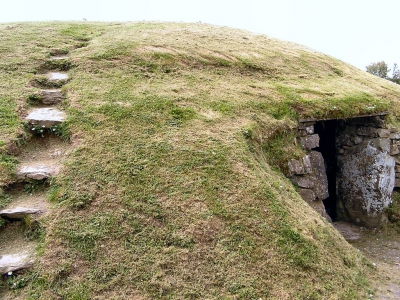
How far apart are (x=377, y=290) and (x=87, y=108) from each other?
20.7 ft

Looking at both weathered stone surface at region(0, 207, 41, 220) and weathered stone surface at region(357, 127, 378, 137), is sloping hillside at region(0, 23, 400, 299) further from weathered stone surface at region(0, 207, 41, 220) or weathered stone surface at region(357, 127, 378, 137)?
weathered stone surface at region(357, 127, 378, 137)

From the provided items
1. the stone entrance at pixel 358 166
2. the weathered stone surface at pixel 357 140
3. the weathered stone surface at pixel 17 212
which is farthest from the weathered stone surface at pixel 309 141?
the weathered stone surface at pixel 17 212

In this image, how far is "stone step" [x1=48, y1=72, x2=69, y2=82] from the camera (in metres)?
8.48

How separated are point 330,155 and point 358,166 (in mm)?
1087

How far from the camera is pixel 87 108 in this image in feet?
23.8

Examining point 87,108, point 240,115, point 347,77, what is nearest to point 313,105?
point 240,115

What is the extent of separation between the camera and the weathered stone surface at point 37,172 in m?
5.69

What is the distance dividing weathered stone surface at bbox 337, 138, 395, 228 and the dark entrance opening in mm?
386

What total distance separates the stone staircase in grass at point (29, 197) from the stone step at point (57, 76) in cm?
84

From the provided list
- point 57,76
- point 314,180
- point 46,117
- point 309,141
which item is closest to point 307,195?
point 314,180

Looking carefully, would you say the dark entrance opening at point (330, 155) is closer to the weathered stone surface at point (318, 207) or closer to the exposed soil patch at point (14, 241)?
the weathered stone surface at point (318, 207)

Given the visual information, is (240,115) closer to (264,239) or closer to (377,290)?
(264,239)

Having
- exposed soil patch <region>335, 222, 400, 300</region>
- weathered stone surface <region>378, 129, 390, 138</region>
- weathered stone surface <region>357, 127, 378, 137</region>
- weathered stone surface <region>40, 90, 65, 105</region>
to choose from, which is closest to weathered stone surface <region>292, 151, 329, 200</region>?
exposed soil patch <region>335, 222, 400, 300</region>

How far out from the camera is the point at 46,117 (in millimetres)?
7008
